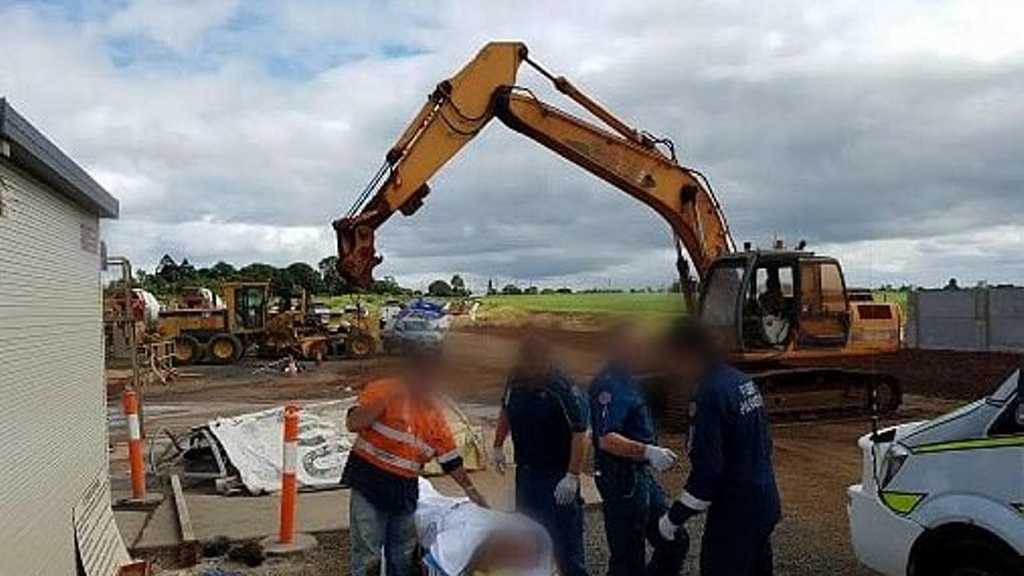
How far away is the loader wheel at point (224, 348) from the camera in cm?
3869

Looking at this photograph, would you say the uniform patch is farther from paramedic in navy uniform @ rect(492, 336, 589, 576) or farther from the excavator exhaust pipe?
the excavator exhaust pipe

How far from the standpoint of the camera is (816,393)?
18172mm

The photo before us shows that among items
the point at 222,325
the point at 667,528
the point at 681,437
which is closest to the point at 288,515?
the point at 667,528

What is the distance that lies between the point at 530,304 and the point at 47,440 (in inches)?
147

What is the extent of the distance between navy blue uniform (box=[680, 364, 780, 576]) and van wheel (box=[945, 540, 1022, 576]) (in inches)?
34.2

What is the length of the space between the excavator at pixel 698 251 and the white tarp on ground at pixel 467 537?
10.4 metres

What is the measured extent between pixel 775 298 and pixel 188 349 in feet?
83.3

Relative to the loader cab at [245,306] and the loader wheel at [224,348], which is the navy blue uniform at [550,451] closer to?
the loader wheel at [224,348]

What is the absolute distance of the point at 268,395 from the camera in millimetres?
26844

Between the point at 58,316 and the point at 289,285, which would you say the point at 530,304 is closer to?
the point at 58,316

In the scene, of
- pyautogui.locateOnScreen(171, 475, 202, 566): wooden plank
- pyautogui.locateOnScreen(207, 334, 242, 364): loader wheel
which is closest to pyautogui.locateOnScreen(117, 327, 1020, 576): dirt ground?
pyautogui.locateOnScreen(171, 475, 202, 566): wooden plank

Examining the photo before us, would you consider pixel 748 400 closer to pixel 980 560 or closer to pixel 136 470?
pixel 980 560

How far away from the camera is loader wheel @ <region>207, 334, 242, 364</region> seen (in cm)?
3869

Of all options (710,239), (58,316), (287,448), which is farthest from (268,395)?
(58,316)
